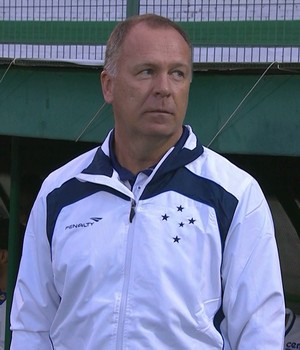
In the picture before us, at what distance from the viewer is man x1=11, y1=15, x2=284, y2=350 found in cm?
210

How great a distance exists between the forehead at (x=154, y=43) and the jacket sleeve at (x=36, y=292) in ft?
1.66

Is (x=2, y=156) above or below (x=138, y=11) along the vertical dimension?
below

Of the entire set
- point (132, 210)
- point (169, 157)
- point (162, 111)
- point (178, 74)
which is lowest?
point (132, 210)

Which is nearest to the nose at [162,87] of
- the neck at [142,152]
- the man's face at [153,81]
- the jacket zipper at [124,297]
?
the man's face at [153,81]

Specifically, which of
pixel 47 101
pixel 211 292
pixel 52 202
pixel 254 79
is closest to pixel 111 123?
pixel 47 101

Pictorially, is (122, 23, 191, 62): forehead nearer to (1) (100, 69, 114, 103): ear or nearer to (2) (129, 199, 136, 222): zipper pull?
(1) (100, 69, 114, 103): ear

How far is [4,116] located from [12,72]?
25 cm

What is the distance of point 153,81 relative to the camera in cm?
221

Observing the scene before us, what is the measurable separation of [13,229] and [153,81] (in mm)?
3198

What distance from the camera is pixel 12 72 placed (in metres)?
4.48

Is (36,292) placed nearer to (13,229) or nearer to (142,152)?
(142,152)

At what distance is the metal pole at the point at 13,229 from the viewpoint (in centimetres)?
513

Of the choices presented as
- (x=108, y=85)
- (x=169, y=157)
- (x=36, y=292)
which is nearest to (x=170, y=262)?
(x=169, y=157)

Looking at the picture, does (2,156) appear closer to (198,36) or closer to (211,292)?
(198,36)
